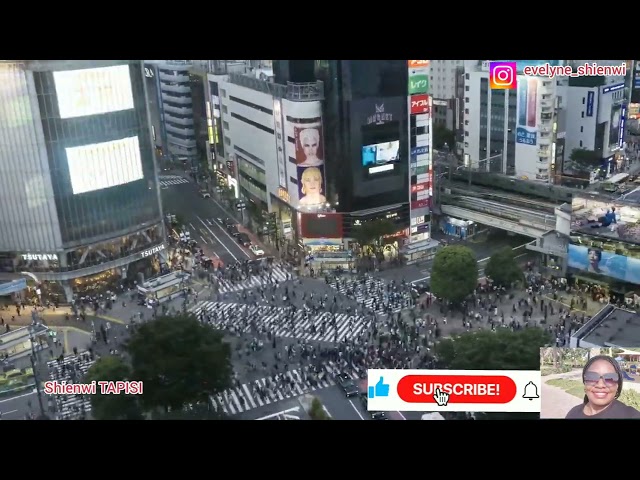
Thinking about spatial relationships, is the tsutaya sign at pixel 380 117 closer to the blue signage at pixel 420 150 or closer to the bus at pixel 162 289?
the blue signage at pixel 420 150

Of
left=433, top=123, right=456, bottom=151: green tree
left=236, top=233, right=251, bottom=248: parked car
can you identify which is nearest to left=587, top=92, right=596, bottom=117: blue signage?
left=433, top=123, right=456, bottom=151: green tree

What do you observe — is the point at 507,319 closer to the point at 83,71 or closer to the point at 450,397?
the point at 450,397

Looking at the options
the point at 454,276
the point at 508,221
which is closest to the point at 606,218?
the point at 508,221

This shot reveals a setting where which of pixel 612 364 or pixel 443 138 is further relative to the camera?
pixel 443 138

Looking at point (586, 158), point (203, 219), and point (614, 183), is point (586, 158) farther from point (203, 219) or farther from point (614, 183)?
point (203, 219)

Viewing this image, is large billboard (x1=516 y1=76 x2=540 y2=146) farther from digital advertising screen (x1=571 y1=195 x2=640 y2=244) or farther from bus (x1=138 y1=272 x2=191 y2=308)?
bus (x1=138 y1=272 x2=191 y2=308)

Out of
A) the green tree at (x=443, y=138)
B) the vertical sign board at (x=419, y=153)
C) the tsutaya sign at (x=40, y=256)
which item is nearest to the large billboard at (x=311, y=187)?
the vertical sign board at (x=419, y=153)
